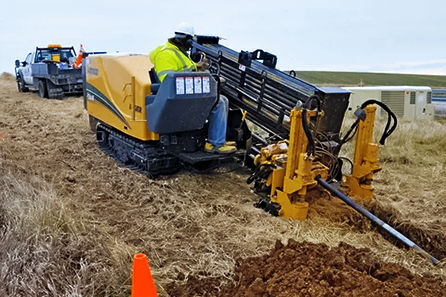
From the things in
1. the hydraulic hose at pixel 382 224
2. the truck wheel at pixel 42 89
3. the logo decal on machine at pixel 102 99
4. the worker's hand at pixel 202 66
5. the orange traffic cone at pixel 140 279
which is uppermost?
the worker's hand at pixel 202 66

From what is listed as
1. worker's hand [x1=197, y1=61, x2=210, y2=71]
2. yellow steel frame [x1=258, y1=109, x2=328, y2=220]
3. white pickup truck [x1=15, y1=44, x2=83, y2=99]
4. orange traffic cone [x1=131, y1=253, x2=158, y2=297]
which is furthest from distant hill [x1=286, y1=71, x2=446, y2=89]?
orange traffic cone [x1=131, y1=253, x2=158, y2=297]

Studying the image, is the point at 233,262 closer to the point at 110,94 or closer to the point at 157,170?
the point at 157,170

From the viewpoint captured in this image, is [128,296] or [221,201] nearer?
[128,296]

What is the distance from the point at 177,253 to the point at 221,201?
5.20 ft

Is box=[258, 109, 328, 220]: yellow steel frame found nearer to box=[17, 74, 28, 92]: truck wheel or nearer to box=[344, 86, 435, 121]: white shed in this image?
box=[344, 86, 435, 121]: white shed

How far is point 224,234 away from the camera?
4.63 m

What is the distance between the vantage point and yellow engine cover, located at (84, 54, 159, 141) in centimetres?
639

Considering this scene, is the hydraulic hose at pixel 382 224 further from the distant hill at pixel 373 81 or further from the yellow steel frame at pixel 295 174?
the distant hill at pixel 373 81

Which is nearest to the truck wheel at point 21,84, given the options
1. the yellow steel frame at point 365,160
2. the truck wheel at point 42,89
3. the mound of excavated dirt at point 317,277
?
the truck wheel at point 42,89

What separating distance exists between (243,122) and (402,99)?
293 inches

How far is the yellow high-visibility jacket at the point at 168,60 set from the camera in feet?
19.7

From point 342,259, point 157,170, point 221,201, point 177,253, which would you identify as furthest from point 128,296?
point 157,170

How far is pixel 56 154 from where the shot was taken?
782cm

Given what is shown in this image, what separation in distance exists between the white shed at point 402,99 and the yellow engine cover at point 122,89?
718 centimetres
